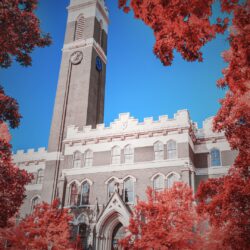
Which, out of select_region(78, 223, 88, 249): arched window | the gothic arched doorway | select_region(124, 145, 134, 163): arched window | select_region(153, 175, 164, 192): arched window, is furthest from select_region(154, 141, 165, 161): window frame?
select_region(78, 223, 88, 249): arched window

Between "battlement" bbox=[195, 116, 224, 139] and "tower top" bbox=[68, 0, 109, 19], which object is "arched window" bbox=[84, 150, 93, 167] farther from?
"tower top" bbox=[68, 0, 109, 19]

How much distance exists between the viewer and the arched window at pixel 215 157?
2744 cm

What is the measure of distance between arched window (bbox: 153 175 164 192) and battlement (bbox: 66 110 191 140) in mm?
4628

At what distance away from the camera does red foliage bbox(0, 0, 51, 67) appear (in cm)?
805

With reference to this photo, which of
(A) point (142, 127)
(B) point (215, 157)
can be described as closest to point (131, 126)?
(A) point (142, 127)

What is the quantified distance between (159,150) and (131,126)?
12.9 feet

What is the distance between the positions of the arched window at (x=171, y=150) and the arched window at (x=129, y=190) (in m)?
4.34

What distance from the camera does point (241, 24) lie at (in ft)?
22.2

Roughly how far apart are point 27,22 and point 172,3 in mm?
4559

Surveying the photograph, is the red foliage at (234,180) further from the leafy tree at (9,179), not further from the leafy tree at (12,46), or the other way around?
the leafy tree at (9,179)

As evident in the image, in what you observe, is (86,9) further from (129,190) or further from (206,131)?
(129,190)

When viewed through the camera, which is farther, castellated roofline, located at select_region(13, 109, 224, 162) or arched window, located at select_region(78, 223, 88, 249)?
castellated roofline, located at select_region(13, 109, 224, 162)

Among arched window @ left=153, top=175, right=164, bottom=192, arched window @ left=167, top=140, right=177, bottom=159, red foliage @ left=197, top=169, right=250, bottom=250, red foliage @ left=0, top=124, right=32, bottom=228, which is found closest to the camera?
red foliage @ left=197, top=169, right=250, bottom=250

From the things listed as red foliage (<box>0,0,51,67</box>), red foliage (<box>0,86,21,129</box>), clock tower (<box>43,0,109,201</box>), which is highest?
clock tower (<box>43,0,109,201</box>)
